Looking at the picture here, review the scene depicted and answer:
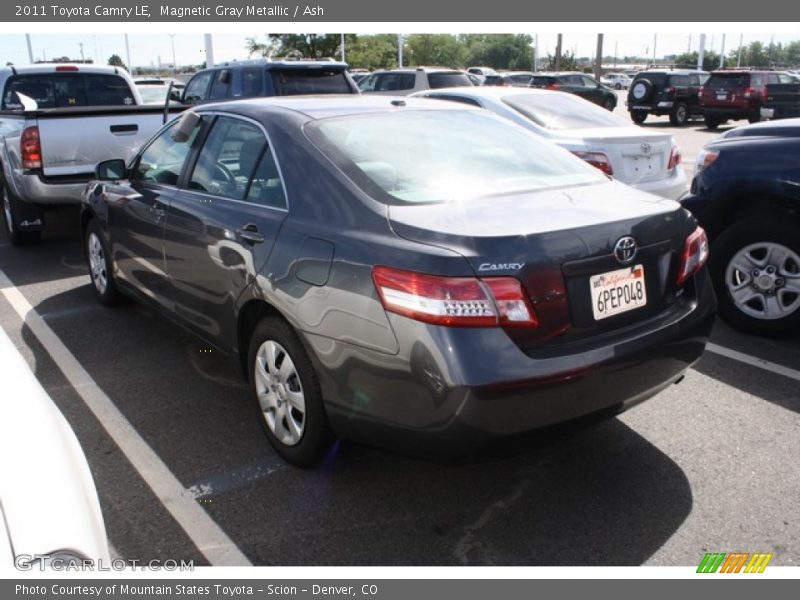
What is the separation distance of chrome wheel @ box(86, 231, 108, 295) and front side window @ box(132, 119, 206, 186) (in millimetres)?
978

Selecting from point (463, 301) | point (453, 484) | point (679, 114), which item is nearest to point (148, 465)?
point (453, 484)

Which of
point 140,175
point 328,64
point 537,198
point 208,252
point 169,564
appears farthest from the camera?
point 328,64

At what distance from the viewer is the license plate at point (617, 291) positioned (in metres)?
2.83

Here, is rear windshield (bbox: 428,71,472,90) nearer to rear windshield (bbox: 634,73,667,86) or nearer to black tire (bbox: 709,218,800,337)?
rear windshield (bbox: 634,73,667,86)

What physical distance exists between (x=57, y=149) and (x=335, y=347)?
18.4ft

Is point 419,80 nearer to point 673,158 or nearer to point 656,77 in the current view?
point 673,158

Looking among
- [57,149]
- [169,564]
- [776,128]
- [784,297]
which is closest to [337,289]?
[169,564]

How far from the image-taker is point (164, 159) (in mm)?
4652

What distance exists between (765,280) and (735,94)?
1891 centimetres

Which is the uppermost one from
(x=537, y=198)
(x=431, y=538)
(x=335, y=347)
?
(x=537, y=198)

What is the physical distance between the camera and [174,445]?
3.69m

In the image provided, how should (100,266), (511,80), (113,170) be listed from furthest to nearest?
1. (511,80)
2. (100,266)
3. (113,170)

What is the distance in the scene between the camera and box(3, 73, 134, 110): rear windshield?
9.12 m

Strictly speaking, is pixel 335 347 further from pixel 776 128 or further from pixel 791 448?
pixel 776 128
